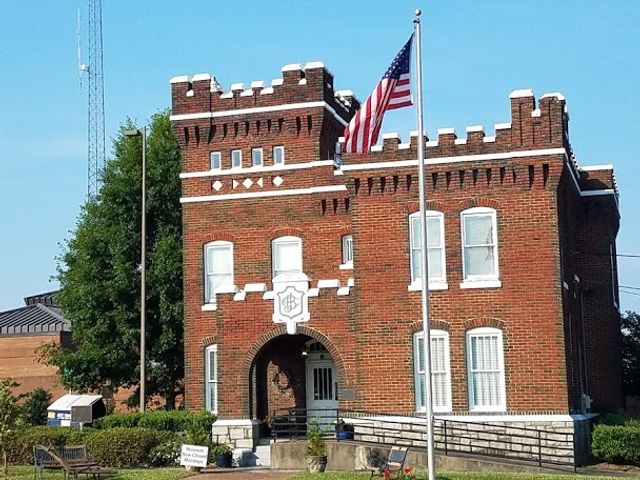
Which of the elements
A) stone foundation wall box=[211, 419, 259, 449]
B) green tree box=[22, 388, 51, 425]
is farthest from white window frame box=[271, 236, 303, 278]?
green tree box=[22, 388, 51, 425]

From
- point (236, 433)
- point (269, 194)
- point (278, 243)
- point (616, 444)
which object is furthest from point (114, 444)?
point (616, 444)

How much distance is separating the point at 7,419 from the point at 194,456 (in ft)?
17.0

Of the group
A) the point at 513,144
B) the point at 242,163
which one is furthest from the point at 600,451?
the point at 242,163

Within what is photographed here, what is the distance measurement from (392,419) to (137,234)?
15152 mm

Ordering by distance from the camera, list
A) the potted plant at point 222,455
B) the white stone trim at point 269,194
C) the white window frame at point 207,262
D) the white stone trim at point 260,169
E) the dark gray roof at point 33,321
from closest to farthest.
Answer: the potted plant at point 222,455 → the white stone trim at point 269,194 → the white stone trim at point 260,169 → the white window frame at point 207,262 → the dark gray roof at point 33,321

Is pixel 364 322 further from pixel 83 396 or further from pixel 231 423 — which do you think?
pixel 83 396

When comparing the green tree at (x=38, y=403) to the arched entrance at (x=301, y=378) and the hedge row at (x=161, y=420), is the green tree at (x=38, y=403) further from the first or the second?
the arched entrance at (x=301, y=378)

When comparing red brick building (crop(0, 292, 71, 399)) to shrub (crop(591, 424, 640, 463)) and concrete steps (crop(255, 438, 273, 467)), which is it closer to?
concrete steps (crop(255, 438, 273, 467))

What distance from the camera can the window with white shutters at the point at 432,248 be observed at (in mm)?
29781

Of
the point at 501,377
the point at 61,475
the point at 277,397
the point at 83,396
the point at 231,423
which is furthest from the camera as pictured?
the point at 83,396

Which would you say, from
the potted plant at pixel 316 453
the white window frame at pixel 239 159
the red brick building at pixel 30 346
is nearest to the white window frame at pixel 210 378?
the white window frame at pixel 239 159

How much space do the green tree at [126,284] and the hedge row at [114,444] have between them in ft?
31.5

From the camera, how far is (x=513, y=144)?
1162 inches

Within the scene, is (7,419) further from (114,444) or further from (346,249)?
(346,249)
